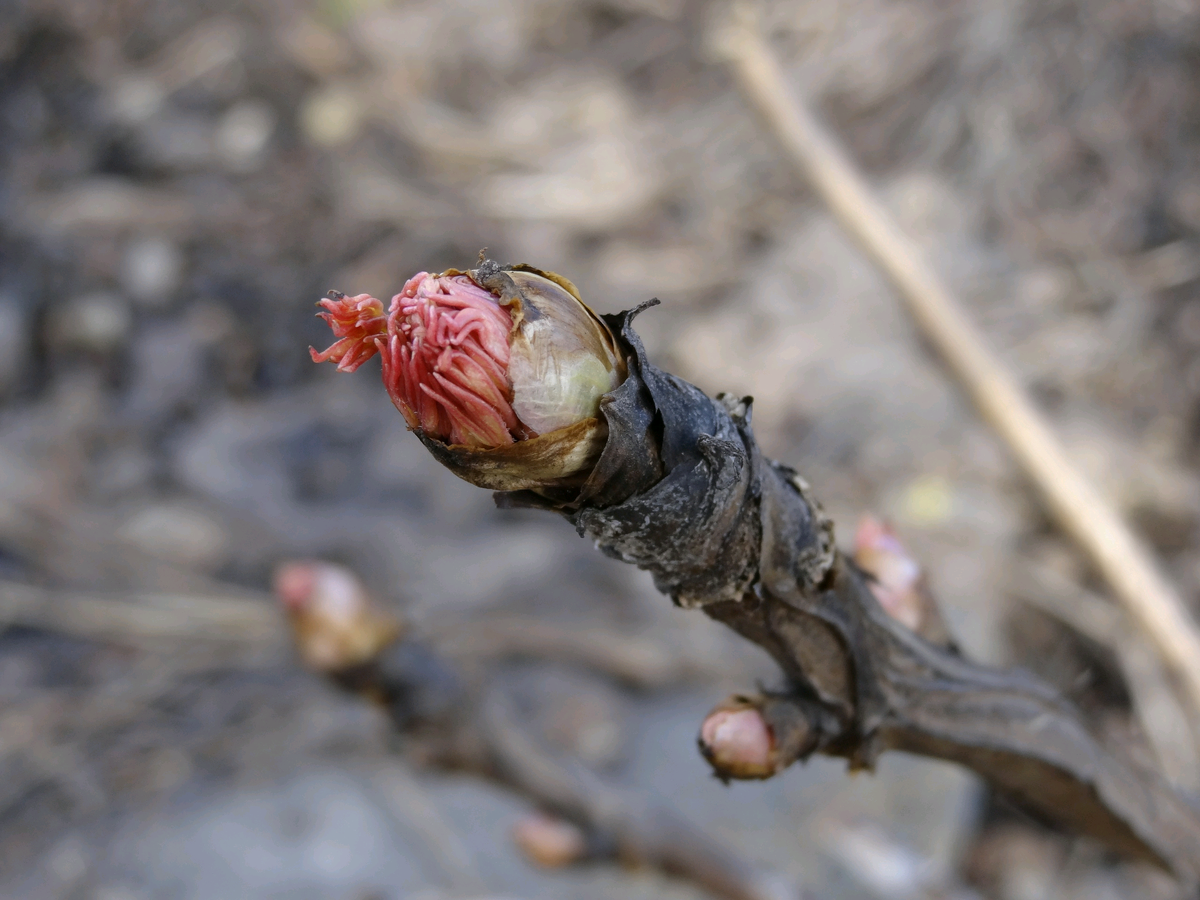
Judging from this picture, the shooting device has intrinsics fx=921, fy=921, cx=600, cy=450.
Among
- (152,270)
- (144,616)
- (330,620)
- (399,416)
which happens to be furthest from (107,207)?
(330,620)

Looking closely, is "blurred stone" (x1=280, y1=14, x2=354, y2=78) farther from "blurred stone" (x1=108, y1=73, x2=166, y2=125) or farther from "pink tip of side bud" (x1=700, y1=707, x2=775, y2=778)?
"pink tip of side bud" (x1=700, y1=707, x2=775, y2=778)

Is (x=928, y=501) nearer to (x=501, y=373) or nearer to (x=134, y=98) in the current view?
(x=501, y=373)

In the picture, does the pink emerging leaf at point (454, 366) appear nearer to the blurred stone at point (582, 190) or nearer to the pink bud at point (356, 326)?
the pink bud at point (356, 326)

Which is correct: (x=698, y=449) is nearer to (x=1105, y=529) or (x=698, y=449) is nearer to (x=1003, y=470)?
(x=1105, y=529)

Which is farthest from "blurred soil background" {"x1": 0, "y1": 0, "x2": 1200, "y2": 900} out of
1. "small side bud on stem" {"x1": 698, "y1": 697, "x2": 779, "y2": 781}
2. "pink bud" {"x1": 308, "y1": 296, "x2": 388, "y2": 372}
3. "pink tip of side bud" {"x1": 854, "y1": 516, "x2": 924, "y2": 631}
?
"pink bud" {"x1": 308, "y1": 296, "x2": 388, "y2": 372}

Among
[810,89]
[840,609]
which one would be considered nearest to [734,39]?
[810,89]

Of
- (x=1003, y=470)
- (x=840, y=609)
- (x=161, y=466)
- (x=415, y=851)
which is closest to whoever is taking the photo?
(x=840, y=609)
